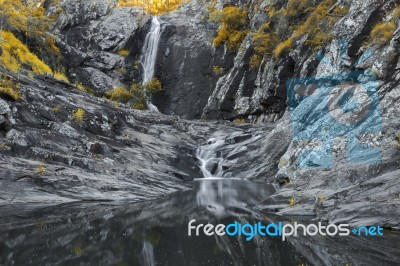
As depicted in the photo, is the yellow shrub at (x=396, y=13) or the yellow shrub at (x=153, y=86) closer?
the yellow shrub at (x=396, y=13)

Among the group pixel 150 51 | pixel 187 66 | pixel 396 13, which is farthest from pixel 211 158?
pixel 150 51

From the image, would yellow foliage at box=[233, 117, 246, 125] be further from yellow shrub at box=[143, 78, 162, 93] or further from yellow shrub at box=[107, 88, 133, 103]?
yellow shrub at box=[107, 88, 133, 103]

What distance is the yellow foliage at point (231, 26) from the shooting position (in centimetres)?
4845

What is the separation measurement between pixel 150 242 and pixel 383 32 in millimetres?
19369

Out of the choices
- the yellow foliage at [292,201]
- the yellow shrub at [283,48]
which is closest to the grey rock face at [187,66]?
the yellow shrub at [283,48]

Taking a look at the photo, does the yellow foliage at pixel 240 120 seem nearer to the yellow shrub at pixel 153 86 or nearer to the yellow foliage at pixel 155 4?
the yellow shrub at pixel 153 86

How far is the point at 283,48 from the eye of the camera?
113 feet

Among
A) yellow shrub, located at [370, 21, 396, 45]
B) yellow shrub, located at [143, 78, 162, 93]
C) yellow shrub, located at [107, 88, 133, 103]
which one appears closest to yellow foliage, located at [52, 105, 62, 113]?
yellow shrub, located at [370, 21, 396, 45]

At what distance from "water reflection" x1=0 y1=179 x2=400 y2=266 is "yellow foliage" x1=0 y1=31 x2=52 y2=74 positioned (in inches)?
745

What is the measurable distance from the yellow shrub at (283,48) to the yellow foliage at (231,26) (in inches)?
529

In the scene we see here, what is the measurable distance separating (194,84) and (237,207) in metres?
33.5

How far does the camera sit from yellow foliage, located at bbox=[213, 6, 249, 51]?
159 ft

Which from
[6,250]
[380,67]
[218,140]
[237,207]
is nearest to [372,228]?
[237,207]

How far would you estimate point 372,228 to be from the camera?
10.5 metres
